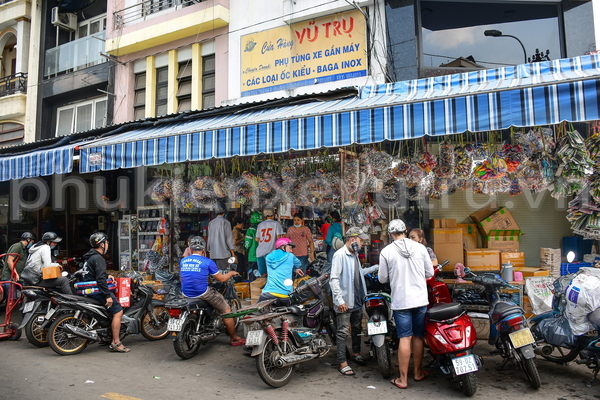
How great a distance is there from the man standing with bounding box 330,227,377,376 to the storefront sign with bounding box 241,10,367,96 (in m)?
6.01

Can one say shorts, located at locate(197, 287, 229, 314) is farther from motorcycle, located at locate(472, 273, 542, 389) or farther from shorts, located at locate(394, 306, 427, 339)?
motorcycle, located at locate(472, 273, 542, 389)

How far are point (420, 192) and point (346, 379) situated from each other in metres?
3.39

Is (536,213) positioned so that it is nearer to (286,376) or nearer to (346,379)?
(346,379)

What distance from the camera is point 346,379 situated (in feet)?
16.5

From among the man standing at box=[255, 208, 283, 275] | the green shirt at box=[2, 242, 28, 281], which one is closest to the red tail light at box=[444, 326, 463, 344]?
the man standing at box=[255, 208, 283, 275]

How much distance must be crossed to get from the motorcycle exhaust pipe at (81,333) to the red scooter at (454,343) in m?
4.76

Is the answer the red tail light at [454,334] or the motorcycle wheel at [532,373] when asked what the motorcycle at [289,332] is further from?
the motorcycle wheel at [532,373]

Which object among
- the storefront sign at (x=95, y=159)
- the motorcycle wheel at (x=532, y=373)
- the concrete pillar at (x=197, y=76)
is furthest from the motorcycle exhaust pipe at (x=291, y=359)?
the concrete pillar at (x=197, y=76)

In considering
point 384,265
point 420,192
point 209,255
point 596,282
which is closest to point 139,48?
point 209,255

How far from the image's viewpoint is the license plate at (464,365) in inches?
166

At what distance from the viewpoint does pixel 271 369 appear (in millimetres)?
4871

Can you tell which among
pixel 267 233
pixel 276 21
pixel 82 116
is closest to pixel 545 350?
pixel 267 233

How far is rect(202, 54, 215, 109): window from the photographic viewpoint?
12961 millimetres

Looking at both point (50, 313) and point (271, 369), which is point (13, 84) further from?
point (271, 369)
